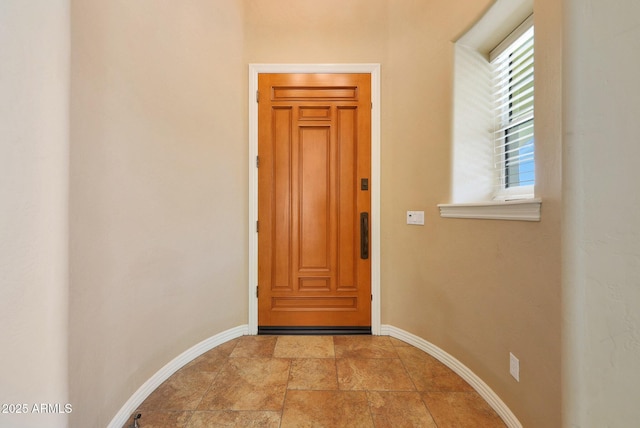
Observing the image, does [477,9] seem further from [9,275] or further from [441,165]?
[9,275]

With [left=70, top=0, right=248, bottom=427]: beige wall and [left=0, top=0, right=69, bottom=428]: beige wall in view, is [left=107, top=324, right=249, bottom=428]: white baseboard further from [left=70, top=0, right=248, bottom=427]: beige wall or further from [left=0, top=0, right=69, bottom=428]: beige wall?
[left=0, top=0, right=69, bottom=428]: beige wall

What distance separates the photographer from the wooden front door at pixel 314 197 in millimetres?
2025

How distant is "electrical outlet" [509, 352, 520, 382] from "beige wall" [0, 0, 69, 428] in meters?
1.75

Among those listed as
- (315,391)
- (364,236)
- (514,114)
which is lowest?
(315,391)

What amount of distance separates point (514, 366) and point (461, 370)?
417 mm

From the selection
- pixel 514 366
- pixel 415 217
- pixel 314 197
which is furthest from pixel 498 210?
pixel 314 197

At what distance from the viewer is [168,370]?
1476 millimetres

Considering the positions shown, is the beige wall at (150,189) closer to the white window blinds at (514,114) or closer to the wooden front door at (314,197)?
the wooden front door at (314,197)

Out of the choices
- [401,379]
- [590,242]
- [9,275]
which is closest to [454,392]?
[401,379]

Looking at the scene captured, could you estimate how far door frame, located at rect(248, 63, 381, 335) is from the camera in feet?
6.59

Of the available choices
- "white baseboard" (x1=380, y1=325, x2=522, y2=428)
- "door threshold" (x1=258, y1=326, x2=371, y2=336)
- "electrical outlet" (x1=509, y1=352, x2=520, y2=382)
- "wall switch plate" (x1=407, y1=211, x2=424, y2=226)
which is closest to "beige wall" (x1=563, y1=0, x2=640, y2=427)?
"electrical outlet" (x1=509, y1=352, x2=520, y2=382)

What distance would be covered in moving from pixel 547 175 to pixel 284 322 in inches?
76.4

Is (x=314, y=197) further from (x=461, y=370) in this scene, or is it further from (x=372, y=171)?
(x=461, y=370)

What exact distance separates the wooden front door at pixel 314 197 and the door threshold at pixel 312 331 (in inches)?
1.2
